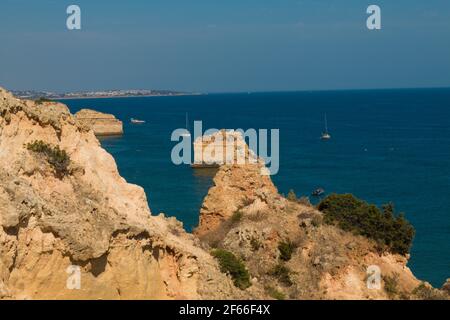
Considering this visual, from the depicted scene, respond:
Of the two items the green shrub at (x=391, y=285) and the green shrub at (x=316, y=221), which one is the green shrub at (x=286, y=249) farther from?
the green shrub at (x=391, y=285)

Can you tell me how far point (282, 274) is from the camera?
813 inches

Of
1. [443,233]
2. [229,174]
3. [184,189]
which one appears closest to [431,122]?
[184,189]

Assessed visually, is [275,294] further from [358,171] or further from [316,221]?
[358,171]

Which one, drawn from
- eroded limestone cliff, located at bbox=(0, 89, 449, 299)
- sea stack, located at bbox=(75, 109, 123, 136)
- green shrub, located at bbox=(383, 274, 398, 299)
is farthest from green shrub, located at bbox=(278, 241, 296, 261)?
sea stack, located at bbox=(75, 109, 123, 136)

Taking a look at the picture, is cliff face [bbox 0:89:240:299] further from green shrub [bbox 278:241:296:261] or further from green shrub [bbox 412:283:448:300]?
green shrub [bbox 412:283:448:300]

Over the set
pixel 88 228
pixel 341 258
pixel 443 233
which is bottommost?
pixel 443 233

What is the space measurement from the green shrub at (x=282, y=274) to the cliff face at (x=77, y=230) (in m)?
3.44

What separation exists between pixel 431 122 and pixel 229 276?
127439 mm

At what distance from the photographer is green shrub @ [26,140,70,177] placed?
1598cm

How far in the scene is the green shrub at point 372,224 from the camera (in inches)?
901

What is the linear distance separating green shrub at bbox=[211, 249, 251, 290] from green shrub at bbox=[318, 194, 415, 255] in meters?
5.81

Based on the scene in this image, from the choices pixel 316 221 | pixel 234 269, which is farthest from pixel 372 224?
pixel 234 269

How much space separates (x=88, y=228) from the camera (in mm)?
14562
